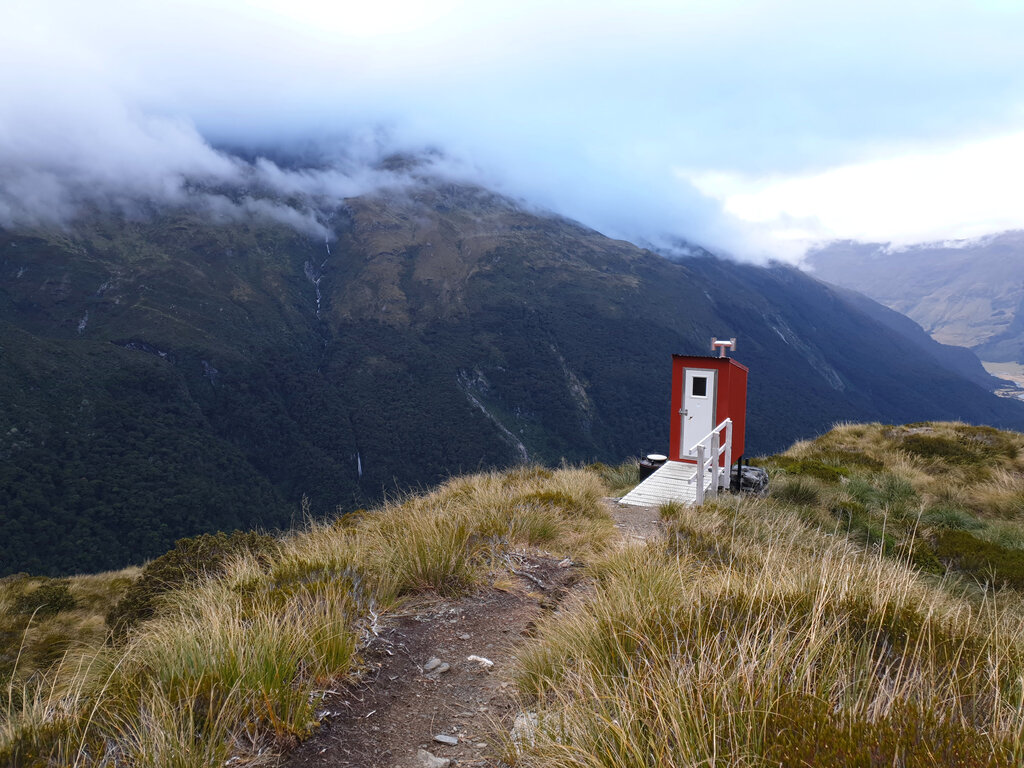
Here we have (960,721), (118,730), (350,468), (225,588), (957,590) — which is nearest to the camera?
(960,721)

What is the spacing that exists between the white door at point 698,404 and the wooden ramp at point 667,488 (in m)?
0.52

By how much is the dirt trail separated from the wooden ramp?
17.4ft

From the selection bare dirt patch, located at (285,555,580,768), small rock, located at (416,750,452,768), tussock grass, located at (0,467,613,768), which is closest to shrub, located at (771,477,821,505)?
tussock grass, located at (0,467,613,768)

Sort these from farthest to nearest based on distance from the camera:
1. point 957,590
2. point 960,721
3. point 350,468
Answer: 1. point 350,468
2. point 957,590
3. point 960,721

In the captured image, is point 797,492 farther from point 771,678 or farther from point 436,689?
point 771,678

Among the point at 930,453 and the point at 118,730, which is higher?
the point at 118,730

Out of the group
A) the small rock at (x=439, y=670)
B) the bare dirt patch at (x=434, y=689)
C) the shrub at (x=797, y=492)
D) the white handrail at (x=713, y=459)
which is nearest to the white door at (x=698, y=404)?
the white handrail at (x=713, y=459)

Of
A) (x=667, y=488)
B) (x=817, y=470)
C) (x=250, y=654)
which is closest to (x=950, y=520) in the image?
(x=817, y=470)

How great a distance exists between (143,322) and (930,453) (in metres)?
231

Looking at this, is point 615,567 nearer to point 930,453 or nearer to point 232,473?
point 930,453

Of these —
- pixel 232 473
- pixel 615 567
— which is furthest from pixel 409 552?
pixel 232 473

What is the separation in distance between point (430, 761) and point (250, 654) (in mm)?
1141

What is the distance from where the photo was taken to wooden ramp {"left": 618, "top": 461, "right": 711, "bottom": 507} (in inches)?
419

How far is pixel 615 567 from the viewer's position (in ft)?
16.6
